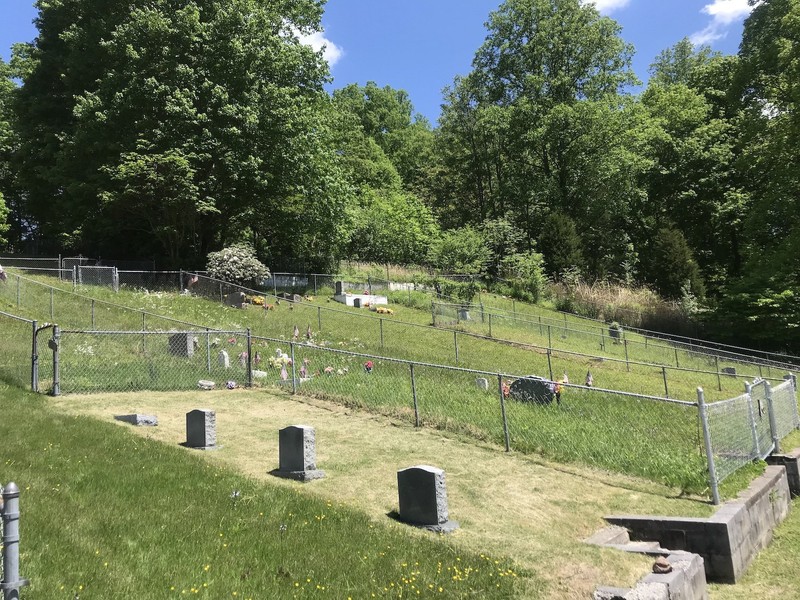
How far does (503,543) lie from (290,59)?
33.0 m

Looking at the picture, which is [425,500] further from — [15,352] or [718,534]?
[15,352]

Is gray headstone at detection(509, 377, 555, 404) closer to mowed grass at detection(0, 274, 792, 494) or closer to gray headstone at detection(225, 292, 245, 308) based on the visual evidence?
mowed grass at detection(0, 274, 792, 494)

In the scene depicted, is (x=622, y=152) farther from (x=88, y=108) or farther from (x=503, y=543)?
(x=503, y=543)

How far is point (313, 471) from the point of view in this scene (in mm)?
7828

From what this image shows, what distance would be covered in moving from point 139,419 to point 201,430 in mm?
1917

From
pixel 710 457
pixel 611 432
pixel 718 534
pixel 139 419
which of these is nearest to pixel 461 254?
pixel 611 432

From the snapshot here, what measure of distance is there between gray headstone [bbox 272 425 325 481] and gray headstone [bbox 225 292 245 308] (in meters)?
17.8

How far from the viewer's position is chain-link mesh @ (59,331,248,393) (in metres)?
13.6

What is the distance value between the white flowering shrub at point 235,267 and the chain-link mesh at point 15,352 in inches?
453

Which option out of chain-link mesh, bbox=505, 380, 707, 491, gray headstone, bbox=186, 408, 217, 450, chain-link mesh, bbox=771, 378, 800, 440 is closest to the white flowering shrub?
chain-link mesh, bbox=505, 380, 707, 491

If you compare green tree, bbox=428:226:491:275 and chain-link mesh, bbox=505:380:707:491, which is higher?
green tree, bbox=428:226:491:275

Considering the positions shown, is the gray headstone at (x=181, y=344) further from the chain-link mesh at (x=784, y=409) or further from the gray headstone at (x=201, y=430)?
the chain-link mesh at (x=784, y=409)

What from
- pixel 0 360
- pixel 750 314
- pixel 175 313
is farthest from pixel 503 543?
pixel 750 314

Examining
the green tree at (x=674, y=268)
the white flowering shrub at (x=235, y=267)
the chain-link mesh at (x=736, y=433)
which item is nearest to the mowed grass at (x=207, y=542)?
the chain-link mesh at (x=736, y=433)
